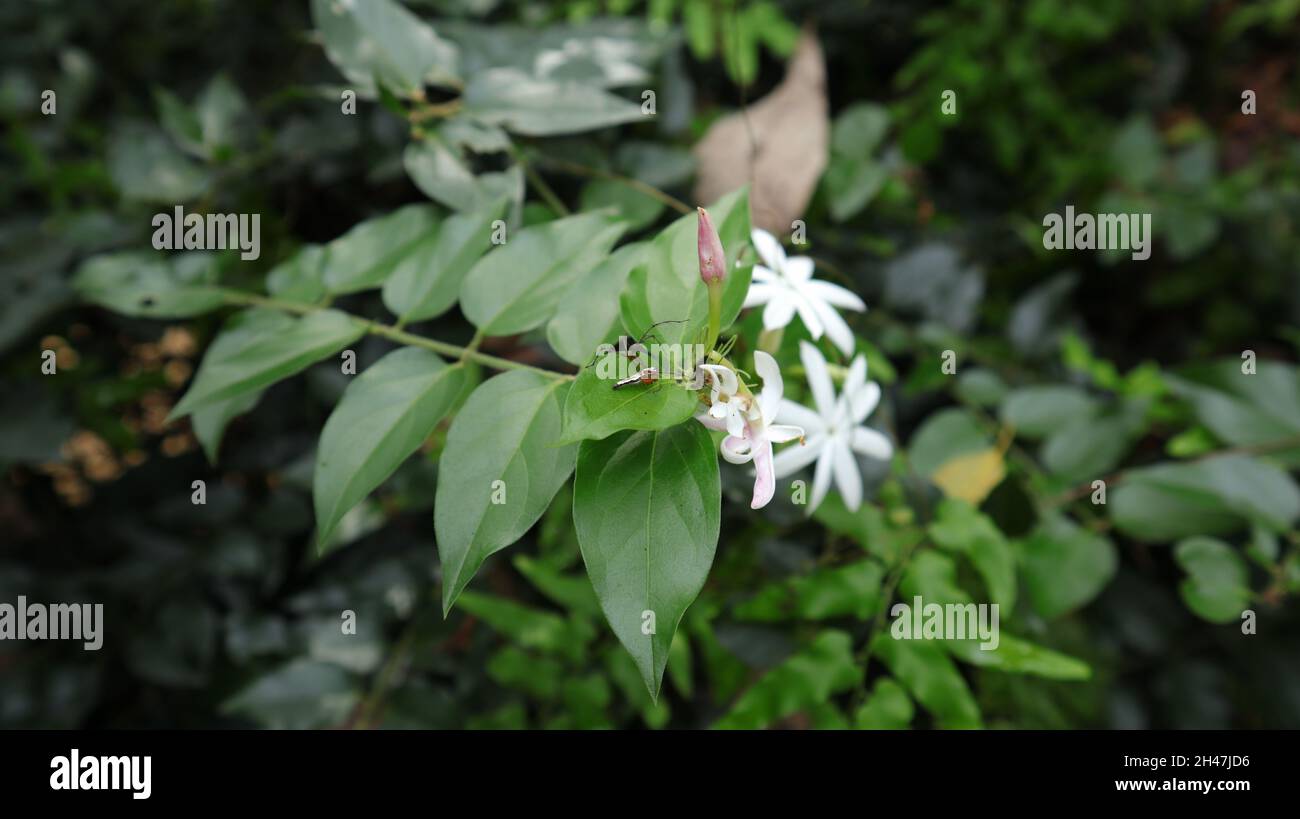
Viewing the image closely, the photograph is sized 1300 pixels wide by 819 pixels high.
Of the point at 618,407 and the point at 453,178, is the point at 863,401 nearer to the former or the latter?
the point at 618,407

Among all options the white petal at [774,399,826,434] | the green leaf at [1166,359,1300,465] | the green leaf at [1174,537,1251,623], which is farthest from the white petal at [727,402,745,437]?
the green leaf at [1166,359,1300,465]

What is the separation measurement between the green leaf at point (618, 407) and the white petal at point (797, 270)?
247 millimetres

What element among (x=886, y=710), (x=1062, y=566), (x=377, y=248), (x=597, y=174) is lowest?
(x=886, y=710)

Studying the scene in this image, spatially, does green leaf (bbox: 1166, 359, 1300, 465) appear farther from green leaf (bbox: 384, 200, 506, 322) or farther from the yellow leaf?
green leaf (bbox: 384, 200, 506, 322)

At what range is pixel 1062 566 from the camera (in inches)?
35.0

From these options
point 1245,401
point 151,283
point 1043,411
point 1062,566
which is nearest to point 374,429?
point 151,283

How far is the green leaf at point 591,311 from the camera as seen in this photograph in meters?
0.59

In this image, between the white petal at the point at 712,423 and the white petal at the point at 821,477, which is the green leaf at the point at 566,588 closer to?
the white petal at the point at 821,477

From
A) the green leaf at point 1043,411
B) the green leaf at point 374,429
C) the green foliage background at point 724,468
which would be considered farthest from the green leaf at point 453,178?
the green leaf at point 1043,411

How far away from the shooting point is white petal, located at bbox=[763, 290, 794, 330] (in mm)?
643

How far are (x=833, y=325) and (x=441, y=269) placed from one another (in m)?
0.33

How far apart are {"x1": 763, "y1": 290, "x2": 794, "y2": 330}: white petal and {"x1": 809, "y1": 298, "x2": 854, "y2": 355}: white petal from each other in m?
0.03
